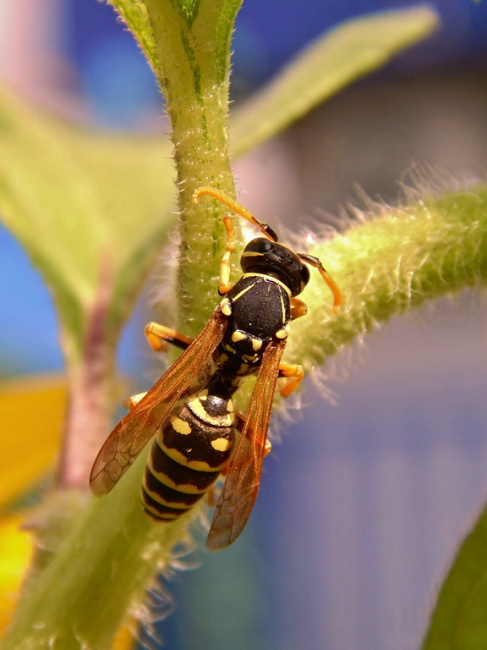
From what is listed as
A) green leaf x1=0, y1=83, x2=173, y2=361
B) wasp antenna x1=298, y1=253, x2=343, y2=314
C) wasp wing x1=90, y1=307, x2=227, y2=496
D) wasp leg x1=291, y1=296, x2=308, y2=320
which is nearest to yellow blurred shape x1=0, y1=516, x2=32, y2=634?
green leaf x1=0, y1=83, x2=173, y2=361

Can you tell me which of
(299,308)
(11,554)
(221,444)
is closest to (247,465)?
(221,444)

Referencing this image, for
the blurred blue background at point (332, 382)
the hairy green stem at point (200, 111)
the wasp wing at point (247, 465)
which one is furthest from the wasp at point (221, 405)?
the blurred blue background at point (332, 382)

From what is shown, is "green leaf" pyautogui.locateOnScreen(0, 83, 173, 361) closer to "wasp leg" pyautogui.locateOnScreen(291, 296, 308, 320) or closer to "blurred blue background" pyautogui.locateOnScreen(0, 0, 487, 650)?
"wasp leg" pyautogui.locateOnScreen(291, 296, 308, 320)

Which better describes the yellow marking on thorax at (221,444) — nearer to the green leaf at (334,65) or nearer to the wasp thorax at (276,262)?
the wasp thorax at (276,262)

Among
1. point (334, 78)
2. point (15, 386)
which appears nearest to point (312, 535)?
point (15, 386)

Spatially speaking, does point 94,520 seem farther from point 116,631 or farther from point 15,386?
point 15,386

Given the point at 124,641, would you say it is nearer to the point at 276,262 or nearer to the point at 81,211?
the point at 276,262
